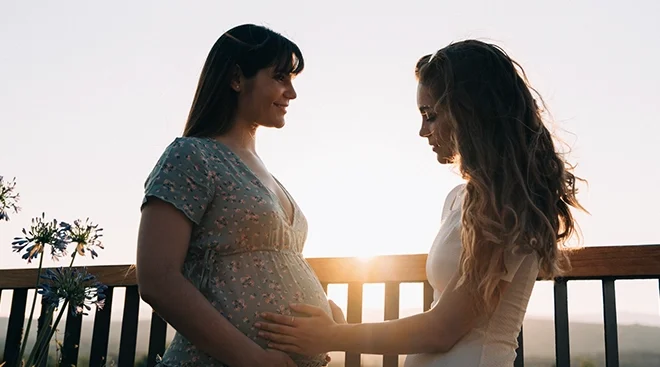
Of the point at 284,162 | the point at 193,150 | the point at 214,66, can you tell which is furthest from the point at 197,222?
the point at 284,162

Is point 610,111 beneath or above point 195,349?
above

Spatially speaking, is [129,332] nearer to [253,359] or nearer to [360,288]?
[360,288]

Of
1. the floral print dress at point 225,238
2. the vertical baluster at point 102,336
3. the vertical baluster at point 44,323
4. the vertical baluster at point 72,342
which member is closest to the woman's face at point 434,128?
the floral print dress at point 225,238

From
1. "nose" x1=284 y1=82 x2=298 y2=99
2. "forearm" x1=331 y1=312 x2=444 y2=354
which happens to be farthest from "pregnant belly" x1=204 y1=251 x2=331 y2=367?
"nose" x1=284 y1=82 x2=298 y2=99

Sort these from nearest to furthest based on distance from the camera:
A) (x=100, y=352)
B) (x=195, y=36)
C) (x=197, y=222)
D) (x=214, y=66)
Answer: (x=197, y=222)
(x=214, y=66)
(x=100, y=352)
(x=195, y=36)

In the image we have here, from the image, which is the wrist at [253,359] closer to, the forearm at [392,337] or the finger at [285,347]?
the finger at [285,347]

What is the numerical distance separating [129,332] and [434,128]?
161 centimetres

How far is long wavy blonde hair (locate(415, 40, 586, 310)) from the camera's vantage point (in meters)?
1.62

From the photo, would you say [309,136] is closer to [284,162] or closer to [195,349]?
[284,162]

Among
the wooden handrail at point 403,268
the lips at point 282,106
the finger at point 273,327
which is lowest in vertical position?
the finger at point 273,327

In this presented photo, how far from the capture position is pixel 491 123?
177cm

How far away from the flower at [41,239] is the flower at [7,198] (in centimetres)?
8

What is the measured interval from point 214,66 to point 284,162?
93cm

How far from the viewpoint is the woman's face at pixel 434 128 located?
1872 millimetres
